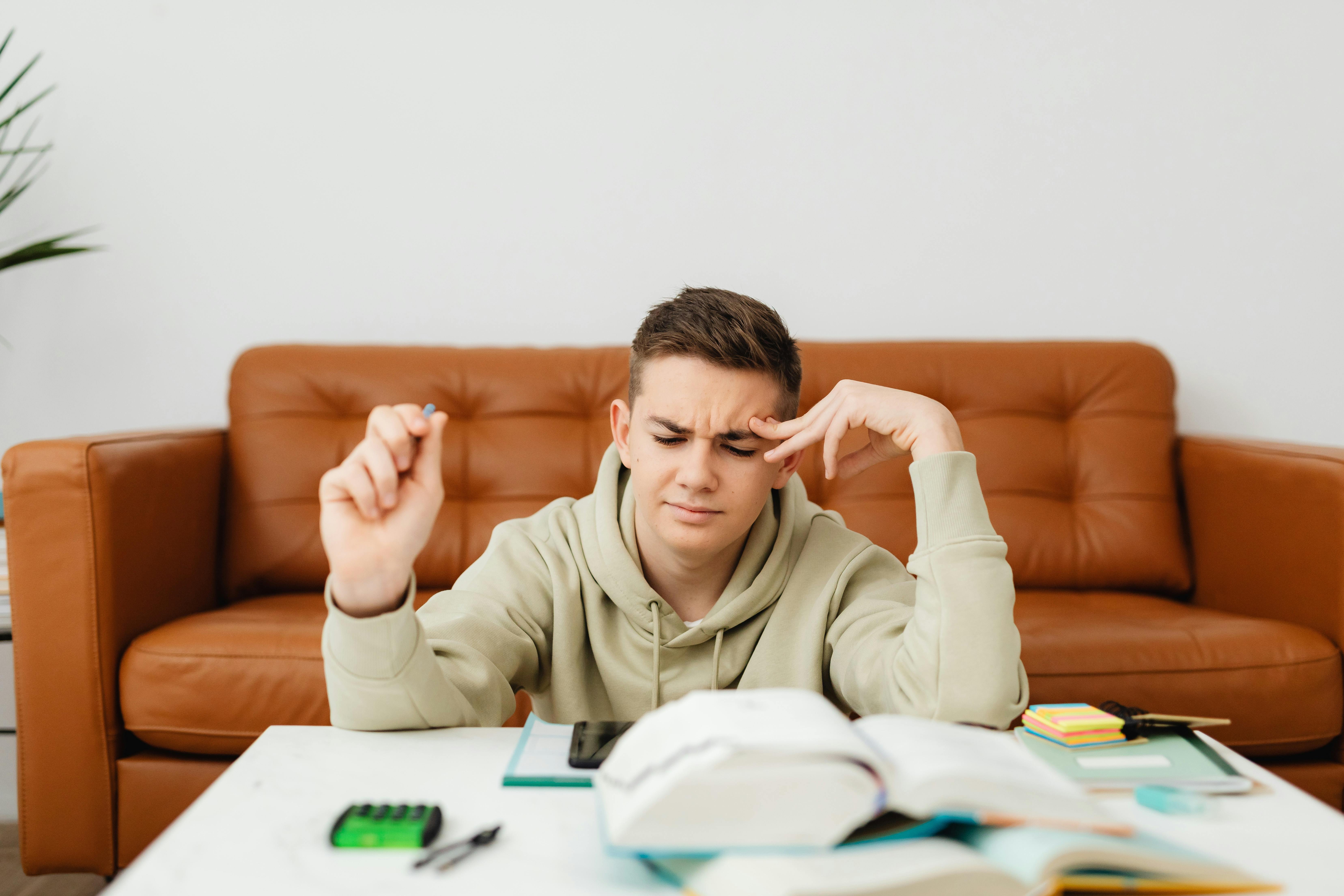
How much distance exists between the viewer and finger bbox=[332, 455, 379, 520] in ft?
2.60

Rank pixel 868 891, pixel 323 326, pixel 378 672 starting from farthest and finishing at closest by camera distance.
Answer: pixel 323 326, pixel 378 672, pixel 868 891

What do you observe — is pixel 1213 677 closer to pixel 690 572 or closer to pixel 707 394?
pixel 690 572

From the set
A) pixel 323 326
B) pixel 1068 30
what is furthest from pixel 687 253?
pixel 1068 30

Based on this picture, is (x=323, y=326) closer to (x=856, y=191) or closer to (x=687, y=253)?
(x=687, y=253)

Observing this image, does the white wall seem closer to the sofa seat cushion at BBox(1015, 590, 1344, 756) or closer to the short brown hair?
the sofa seat cushion at BBox(1015, 590, 1344, 756)

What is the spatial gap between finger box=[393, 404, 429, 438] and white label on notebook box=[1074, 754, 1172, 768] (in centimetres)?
61

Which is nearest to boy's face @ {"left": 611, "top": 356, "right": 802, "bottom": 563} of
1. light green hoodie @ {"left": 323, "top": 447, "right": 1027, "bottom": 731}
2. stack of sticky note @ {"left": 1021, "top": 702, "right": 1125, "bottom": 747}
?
light green hoodie @ {"left": 323, "top": 447, "right": 1027, "bottom": 731}

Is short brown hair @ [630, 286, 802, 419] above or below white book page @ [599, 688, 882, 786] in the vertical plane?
above

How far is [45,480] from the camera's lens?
146cm

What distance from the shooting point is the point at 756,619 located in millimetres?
1207

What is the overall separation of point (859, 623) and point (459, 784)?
572 mm

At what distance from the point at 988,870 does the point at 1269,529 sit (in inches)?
60.1

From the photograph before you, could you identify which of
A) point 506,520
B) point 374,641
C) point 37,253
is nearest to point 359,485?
point 374,641

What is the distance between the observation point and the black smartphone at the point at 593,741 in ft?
2.34
